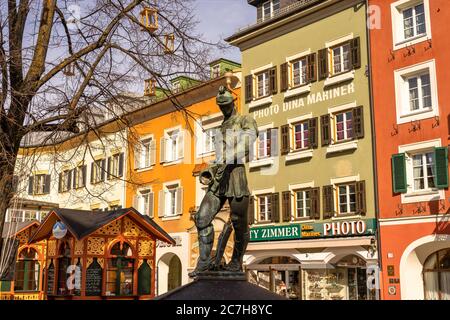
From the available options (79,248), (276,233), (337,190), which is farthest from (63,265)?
(337,190)

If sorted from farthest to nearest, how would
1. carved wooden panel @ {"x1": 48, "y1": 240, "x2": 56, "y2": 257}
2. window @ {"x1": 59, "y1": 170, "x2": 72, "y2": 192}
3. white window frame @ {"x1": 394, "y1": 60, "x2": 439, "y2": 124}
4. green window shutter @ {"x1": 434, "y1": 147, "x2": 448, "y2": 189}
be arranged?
white window frame @ {"x1": 394, "y1": 60, "x2": 439, "y2": 124}, green window shutter @ {"x1": 434, "y1": 147, "x2": 448, "y2": 189}, carved wooden panel @ {"x1": 48, "y1": 240, "x2": 56, "y2": 257}, window @ {"x1": 59, "y1": 170, "x2": 72, "y2": 192}

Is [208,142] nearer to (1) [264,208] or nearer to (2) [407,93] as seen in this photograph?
(1) [264,208]

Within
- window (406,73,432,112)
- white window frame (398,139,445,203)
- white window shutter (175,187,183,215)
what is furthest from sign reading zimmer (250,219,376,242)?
white window shutter (175,187,183,215)

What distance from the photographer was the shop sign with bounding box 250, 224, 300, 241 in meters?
24.5

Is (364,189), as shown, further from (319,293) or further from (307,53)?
(307,53)

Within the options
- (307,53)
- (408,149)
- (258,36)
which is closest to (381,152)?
(408,149)

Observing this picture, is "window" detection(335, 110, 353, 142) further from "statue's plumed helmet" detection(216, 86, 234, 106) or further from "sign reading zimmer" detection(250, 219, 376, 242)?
"statue's plumed helmet" detection(216, 86, 234, 106)

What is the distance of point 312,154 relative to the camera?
24.6m

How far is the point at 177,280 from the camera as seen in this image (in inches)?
1266

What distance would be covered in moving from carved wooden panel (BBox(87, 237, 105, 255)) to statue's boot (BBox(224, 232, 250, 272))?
999 cm

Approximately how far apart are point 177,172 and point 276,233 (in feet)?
26.1

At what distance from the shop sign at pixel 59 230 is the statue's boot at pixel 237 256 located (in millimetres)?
10730
